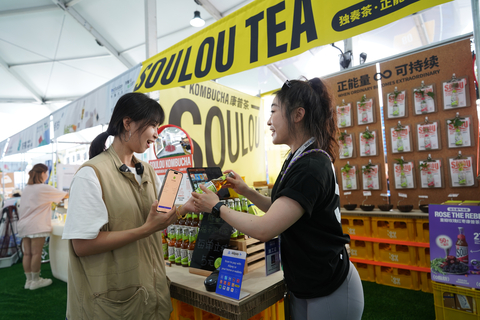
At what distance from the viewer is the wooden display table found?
49.2 inches

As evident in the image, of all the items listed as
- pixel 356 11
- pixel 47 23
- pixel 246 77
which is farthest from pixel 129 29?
pixel 356 11

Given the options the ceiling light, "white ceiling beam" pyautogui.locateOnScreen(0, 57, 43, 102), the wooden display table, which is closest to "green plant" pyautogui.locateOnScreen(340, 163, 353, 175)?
the wooden display table

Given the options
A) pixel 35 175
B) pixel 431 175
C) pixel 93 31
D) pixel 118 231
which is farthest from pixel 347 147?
pixel 93 31

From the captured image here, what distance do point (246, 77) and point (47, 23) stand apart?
5320mm

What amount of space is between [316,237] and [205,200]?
49 cm

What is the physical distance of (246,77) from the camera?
8.12 metres

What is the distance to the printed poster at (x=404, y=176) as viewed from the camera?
3.88 metres

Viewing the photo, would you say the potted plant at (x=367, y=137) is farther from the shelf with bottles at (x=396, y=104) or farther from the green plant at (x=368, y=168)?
the shelf with bottles at (x=396, y=104)

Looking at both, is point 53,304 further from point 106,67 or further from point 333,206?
point 106,67

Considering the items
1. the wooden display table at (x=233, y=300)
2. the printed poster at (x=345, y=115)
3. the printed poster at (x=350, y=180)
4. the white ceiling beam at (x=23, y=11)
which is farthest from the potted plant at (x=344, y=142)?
the white ceiling beam at (x=23, y=11)

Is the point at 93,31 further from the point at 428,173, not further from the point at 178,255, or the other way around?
the point at 428,173

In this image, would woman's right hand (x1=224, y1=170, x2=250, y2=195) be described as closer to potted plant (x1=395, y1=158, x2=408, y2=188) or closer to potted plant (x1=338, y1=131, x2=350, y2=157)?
potted plant (x1=395, y1=158, x2=408, y2=188)

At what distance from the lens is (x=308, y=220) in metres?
1.12

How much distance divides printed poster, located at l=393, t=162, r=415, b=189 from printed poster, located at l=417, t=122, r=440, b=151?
0.97 feet
